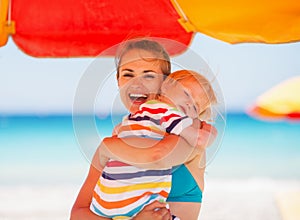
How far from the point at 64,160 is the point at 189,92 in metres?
5.04

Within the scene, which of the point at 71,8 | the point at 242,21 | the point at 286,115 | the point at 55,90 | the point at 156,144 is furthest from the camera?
the point at 55,90

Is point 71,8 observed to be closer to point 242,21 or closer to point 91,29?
point 91,29

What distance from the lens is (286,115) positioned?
8.84 m

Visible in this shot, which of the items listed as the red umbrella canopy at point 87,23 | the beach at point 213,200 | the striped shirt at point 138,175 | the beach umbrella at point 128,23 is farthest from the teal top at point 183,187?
the beach at point 213,200

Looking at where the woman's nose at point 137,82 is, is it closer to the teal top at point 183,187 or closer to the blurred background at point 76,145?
the blurred background at point 76,145

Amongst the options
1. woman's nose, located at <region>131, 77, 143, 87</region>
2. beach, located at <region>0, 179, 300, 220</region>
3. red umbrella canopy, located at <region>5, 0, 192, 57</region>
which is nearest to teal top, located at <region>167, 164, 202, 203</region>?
woman's nose, located at <region>131, 77, 143, 87</region>

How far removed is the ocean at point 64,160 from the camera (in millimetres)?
4055

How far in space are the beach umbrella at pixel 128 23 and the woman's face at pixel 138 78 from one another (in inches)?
19.1

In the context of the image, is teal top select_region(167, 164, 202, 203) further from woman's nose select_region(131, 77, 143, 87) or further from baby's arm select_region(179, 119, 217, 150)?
woman's nose select_region(131, 77, 143, 87)

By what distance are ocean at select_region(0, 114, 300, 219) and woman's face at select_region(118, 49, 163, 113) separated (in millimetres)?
135

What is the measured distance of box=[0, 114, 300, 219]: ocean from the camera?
4055mm

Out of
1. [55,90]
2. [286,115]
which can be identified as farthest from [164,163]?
[55,90]

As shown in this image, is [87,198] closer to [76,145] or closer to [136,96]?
[136,96]

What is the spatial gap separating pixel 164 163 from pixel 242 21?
2.66ft
